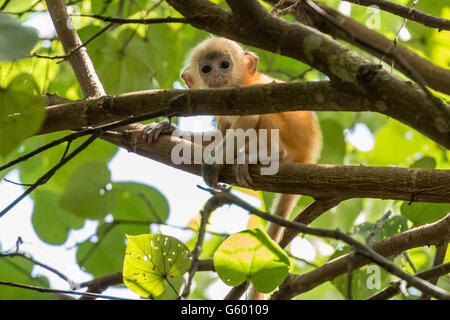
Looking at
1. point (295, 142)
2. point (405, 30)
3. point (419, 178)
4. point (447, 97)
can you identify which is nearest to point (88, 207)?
point (295, 142)

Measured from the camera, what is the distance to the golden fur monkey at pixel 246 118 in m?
3.46

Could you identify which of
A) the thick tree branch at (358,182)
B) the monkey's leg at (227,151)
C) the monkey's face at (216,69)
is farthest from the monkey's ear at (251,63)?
the thick tree branch at (358,182)

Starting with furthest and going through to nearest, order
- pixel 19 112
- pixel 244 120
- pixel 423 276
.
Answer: pixel 244 120 → pixel 423 276 → pixel 19 112

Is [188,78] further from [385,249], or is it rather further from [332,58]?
[332,58]

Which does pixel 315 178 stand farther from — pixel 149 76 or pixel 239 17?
pixel 149 76

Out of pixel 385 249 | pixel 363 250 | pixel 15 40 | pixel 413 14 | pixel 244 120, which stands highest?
pixel 244 120

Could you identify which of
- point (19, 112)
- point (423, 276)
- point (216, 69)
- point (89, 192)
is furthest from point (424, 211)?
point (216, 69)

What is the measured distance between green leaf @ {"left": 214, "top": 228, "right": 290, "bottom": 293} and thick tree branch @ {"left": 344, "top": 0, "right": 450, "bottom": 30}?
1.27 metres

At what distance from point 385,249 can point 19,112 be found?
1.75 metres

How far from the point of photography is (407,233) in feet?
8.46

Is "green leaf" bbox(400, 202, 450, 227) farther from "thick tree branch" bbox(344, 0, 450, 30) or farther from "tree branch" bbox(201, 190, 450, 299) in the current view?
"tree branch" bbox(201, 190, 450, 299)

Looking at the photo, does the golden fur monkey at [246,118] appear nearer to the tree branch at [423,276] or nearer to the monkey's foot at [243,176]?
the monkey's foot at [243,176]

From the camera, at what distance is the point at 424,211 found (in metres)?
2.77

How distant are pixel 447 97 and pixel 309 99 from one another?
1.42 meters
